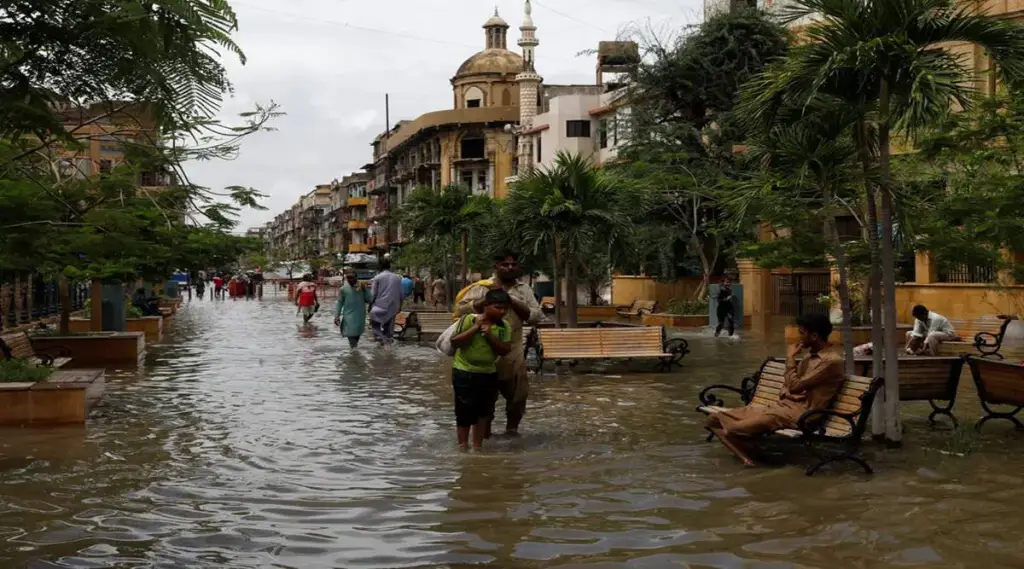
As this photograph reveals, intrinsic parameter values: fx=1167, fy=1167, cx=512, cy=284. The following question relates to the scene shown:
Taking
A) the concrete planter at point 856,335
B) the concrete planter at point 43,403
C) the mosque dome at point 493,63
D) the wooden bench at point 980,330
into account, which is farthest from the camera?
the mosque dome at point 493,63

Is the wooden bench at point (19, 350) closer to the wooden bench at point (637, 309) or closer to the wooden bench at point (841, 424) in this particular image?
the wooden bench at point (841, 424)

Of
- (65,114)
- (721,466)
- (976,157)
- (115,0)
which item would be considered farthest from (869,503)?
(976,157)

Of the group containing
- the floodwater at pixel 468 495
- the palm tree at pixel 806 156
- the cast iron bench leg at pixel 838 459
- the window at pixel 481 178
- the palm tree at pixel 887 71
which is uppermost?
the window at pixel 481 178

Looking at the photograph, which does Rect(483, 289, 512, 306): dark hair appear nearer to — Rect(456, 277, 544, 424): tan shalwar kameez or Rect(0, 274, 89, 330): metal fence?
Rect(456, 277, 544, 424): tan shalwar kameez

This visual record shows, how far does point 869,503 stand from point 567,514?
6.52ft

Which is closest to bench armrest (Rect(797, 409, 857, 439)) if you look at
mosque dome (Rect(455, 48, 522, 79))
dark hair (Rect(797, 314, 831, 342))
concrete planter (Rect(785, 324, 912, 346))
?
dark hair (Rect(797, 314, 831, 342))

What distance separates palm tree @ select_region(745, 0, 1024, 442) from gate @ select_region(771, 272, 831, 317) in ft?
78.5

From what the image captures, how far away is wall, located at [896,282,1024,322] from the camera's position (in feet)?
82.5

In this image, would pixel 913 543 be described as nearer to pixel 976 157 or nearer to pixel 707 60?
pixel 976 157

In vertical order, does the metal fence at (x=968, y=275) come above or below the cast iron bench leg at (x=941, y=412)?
above

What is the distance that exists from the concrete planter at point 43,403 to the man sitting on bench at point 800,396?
21.3 feet

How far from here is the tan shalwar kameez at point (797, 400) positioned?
880 cm

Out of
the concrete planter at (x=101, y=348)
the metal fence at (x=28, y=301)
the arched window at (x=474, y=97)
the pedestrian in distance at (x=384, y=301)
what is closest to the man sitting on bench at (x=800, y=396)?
the concrete planter at (x=101, y=348)

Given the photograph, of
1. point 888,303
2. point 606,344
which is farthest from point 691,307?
point 888,303
